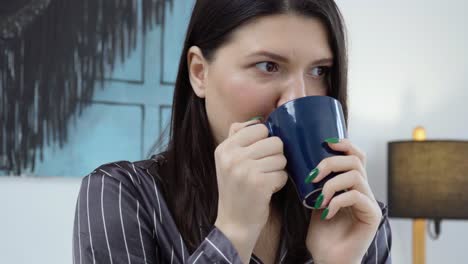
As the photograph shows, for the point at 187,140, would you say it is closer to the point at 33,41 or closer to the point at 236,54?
the point at 236,54

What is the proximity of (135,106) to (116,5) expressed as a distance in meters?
0.34

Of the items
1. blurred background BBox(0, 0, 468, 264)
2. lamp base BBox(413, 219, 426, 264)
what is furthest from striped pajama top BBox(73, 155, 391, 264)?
lamp base BBox(413, 219, 426, 264)

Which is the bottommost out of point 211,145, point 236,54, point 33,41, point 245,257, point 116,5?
point 245,257

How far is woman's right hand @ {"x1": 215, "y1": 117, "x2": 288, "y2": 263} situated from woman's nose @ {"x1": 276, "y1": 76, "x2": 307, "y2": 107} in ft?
0.25

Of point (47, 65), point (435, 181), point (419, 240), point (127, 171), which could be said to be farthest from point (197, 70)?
point (419, 240)

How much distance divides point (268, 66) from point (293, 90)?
0.16ft

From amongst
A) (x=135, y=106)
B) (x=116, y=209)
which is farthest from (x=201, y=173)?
(x=135, y=106)

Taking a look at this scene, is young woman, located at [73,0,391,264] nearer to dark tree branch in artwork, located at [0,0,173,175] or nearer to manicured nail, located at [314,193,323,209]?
manicured nail, located at [314,193,323,209]

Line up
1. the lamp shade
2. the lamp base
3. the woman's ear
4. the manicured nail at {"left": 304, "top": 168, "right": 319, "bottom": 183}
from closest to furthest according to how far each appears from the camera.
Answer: the manicured nail at {"left": 304, "top": 168, "right": 319, "bottom": 183} → the woman's ear → the lamp shade → the lamp base

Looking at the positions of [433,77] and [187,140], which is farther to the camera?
[433,77]

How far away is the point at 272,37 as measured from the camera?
34.3 inches

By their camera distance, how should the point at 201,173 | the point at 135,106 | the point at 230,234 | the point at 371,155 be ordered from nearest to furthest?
the point at 230,234 → the point at 201,173 → the point at 135,106 → the point at 371,155

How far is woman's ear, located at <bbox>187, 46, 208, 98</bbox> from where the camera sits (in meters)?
0.99

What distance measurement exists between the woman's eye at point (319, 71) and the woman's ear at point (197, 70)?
178 mm
